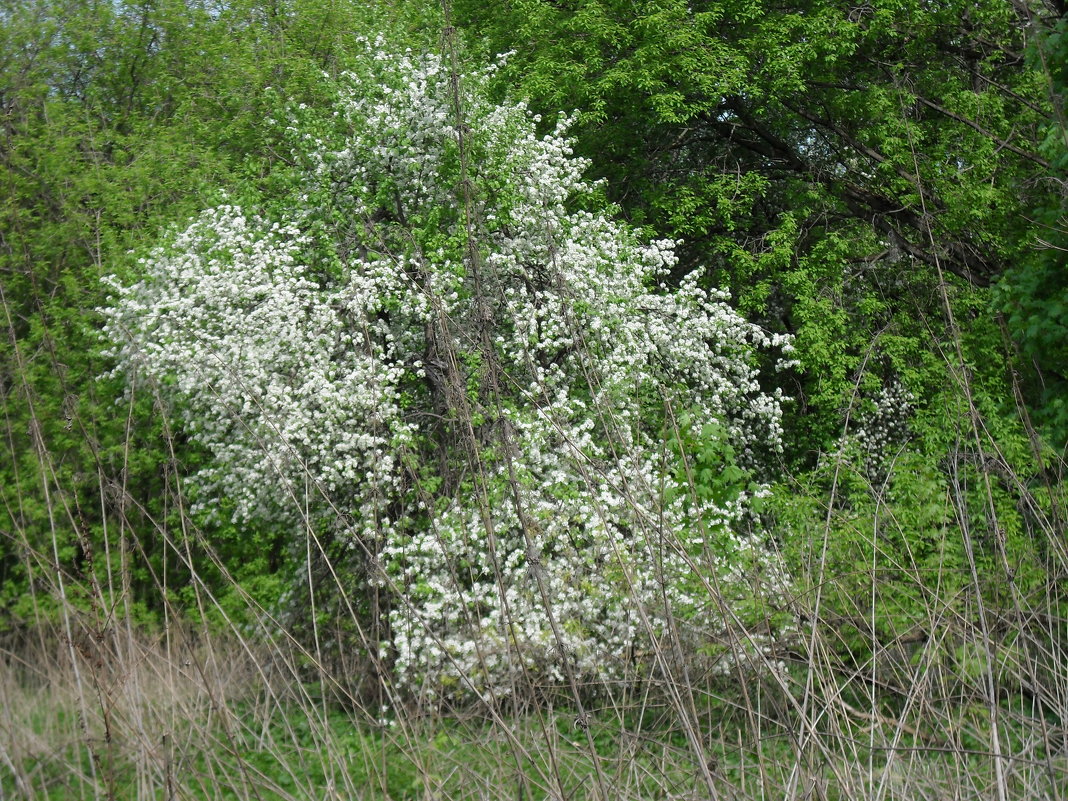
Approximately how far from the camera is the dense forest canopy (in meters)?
7.75

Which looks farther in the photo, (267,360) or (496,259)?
(496,259)

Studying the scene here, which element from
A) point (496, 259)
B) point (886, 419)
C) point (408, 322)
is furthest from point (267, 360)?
point (886, 419)

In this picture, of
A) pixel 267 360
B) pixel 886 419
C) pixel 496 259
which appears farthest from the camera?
pixel 886 419

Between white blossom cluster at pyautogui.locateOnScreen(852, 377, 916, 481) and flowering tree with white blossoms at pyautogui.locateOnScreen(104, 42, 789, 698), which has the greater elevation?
flowering tree with white blossoms at pyautogui.locateOnScreen(104, 42, 789, 698)

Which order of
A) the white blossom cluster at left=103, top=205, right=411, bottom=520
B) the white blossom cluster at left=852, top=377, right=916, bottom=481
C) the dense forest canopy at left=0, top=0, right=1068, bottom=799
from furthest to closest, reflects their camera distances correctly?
the white blossom cluster at left=852, top=377, right=916, bottom=481
the white blossom cluster at left=103, top=205, right=411, bottom=520
the dense forest canopy at left=0, top=0, right=1068, bottom=799

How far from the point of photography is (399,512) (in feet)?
28.2

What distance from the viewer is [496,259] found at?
30.1 ft

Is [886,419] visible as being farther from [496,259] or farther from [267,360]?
[267,360]

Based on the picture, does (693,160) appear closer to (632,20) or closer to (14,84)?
(632,20)

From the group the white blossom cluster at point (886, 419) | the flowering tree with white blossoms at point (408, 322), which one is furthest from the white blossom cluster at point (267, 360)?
the white blossom cluster at point (886, 419)

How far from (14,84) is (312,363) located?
8535 mm

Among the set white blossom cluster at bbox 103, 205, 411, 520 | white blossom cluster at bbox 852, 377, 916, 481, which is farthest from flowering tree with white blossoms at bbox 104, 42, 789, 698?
white blossom cluster at bbox 852, 377, 916, 481

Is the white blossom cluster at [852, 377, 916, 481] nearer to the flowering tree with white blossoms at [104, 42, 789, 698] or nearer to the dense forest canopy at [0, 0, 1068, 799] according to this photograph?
the dense forest canopy at [0, 0, 1068, 799]

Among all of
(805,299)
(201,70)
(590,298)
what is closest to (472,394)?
(590,298)
